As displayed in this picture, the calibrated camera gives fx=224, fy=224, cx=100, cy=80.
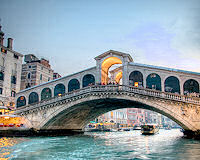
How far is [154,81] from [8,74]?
33.7 meters

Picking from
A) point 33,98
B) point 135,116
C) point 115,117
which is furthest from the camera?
point 135,116

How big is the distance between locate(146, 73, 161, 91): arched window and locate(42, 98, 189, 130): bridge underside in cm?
313

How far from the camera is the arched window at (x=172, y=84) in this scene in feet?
101

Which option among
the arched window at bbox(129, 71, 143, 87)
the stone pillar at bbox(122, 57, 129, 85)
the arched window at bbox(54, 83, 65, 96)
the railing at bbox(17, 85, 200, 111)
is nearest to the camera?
the railing at bbox(17, 85, 200, 111)

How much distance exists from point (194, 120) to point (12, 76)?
4064cm

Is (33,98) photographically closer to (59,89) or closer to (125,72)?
(59,89)

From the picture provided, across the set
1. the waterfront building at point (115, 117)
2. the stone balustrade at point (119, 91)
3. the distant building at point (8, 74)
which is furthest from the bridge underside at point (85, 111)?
the waterfront building at point (115, 117)

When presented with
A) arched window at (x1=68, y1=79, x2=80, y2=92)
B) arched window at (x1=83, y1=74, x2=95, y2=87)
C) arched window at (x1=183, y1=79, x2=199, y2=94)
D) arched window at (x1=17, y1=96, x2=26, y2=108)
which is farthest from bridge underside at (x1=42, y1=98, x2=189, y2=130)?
arched window at (x1=17, y1=96, x2=26, y2=108)

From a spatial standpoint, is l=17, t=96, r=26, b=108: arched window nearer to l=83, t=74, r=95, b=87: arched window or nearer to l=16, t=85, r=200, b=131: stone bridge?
l=16, t=85, r=200, b=131: stone bridge

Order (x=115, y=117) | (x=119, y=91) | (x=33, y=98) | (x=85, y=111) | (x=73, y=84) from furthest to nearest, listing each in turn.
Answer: (x=115, y=117) < (x=33, y=98) < (x=85, y=111) < (x=73, y=84) < (x=119, y=91)

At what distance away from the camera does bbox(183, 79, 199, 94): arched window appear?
29.5 meters

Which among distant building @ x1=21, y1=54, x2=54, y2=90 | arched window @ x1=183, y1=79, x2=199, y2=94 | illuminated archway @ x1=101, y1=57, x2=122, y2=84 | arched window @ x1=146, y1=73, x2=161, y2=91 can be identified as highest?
distant building @ x1=21, y1=54, x2=54, y2=90

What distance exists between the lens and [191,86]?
1178 inches

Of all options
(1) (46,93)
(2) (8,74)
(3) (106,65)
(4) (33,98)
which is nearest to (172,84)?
(3) (106,65)
